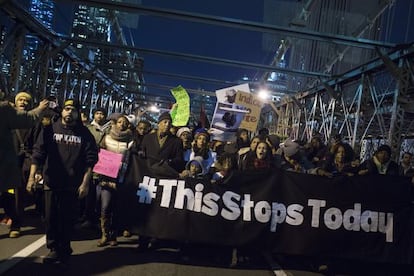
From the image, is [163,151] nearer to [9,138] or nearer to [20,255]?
[9,138]

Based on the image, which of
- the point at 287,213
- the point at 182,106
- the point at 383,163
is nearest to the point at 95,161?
the point at 287,213

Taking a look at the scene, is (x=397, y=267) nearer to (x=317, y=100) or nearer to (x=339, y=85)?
(x=339, y=85)

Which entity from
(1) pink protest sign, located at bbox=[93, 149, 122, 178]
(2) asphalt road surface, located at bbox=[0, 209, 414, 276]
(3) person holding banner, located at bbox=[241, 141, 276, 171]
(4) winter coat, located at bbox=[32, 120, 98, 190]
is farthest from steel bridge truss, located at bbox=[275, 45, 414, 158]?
(4) winter coat, located at bbox=[32, 120, 98, 190]

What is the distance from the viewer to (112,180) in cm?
598

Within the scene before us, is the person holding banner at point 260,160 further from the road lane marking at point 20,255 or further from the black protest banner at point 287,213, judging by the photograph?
the road lane marking at point 20,255

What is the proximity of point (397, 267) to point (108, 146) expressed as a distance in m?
4.20

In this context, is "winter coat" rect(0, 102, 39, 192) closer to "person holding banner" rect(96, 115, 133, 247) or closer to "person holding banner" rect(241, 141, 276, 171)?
"person holding banner" rect(96, 115, 133, 247)

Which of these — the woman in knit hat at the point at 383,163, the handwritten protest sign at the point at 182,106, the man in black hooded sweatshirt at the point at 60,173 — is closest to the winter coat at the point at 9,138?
the man in black hooded sweatshirt at the point at 60,173

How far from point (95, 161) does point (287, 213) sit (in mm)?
2449

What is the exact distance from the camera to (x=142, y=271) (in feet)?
16.1

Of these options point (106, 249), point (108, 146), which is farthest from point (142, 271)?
point (108, 146)

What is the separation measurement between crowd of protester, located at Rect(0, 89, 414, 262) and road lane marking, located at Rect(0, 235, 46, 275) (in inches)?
14.5

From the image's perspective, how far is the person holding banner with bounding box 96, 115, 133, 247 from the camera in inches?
232

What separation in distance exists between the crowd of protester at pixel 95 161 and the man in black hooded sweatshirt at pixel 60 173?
10mm
